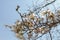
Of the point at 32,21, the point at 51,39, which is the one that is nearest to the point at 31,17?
the point at 32,21

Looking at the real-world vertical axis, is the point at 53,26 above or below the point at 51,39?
above

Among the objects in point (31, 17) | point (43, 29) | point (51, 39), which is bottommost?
point (51, 39)

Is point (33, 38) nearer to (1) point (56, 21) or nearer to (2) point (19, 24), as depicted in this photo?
(2) point (19, 24)

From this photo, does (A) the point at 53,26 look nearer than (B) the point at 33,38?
Yes

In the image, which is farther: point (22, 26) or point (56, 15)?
point (22, 26)

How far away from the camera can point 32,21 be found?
5.54 m

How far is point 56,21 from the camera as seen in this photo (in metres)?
5.25

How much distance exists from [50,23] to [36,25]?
0.39 meters

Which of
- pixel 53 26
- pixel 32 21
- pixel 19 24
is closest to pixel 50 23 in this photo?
pixel 53 26

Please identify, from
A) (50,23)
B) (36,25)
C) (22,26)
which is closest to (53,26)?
(50,23)

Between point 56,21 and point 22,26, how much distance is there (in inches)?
38.1

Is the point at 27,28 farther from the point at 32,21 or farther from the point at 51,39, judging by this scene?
the point at 51,39

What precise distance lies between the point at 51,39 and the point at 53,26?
1.96 feet

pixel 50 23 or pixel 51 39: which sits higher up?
pixel 50 23
